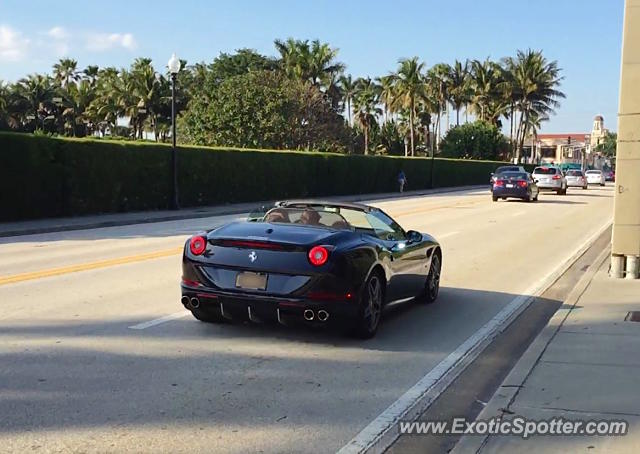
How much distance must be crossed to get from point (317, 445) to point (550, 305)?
5907 mm

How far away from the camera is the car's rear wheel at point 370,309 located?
711 cm

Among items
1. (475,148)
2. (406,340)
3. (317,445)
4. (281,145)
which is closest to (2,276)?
(406,340)

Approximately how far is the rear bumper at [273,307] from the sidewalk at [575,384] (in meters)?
1.57

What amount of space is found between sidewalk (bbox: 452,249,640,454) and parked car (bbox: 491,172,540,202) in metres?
26.8

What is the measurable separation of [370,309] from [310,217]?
Result: 1330mm

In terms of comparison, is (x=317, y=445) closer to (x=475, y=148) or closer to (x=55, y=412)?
(x=55, y=412)

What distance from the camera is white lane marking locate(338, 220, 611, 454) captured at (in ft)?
15.2

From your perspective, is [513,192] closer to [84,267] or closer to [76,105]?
[84,267]

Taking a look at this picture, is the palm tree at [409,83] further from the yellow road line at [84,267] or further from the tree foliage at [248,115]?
the yellow road line at [84,267]

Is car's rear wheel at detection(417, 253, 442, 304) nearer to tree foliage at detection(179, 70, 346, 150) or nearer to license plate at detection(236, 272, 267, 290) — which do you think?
license plate at detection(236, 272, 267, 290)

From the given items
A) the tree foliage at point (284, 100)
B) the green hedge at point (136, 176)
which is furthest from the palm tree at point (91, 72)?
the green hedge at point (136, 176)

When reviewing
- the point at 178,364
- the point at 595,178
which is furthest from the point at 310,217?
the point at 595,178

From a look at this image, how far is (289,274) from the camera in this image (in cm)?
677

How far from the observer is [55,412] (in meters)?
4.94
